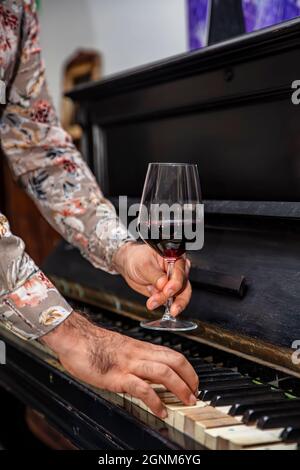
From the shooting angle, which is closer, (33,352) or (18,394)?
(33,352)

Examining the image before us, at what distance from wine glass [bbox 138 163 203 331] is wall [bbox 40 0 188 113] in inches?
78.4

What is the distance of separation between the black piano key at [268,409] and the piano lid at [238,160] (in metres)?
0.18

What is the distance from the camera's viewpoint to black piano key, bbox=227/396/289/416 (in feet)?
3.39

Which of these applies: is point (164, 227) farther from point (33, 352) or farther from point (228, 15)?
point (228, 15)

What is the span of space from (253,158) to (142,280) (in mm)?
430

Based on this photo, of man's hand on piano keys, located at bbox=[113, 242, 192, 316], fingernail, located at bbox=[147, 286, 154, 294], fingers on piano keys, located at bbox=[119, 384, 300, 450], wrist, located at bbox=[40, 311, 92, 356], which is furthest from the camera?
fingernail, located at bbox=[147, 286, 154, 294]

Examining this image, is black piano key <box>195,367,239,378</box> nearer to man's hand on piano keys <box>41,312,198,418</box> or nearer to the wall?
man's hand on piano keys <box>41,312,198,418</box>

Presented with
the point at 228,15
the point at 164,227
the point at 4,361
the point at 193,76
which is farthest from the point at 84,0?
the point at 164,227

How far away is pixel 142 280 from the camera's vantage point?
151 centimetres

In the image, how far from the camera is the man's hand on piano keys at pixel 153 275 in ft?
4.51

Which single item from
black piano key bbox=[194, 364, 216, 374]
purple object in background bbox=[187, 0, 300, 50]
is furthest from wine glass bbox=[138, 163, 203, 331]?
purple object in background bbox=[187, 0, 300, 50]

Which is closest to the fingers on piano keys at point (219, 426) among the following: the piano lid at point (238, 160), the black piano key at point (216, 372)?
the black piano key at point (216, 372)

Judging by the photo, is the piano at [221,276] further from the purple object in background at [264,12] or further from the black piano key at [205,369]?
the purple object in background at [264,12]
